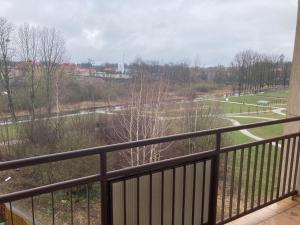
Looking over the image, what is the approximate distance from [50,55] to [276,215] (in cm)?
1082

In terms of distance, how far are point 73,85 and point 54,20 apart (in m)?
3.39

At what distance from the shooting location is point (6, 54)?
9359 mm

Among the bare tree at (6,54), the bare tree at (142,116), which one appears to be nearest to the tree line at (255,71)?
the bare tree at (142,116)

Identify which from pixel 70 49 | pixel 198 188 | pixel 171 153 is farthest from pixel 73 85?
pixel 198 188

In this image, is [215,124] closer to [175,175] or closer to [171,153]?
[171,153]

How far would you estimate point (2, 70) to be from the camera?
8.82m

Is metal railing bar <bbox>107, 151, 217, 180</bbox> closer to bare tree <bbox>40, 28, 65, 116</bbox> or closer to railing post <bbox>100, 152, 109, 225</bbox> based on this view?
railing post <bbox>100, 152, 109, 225</bbox>

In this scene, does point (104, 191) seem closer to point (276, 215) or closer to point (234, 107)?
point (276, 215)

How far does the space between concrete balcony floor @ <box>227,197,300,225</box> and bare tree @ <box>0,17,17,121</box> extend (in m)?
8.83

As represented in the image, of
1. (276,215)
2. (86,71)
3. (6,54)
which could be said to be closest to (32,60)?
(6,54)

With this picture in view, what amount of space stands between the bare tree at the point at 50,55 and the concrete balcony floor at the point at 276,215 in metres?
10.1

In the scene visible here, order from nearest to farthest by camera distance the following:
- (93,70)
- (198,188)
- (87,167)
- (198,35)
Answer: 1. (198,188)
2. (93,70)
3. (87,167)
4. (198,35)

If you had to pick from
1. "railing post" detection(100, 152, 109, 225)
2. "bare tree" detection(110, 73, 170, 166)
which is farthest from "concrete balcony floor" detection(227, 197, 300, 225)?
Answer: "bare tree" detection(110, 73, 170, 166)

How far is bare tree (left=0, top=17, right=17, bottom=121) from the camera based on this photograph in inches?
349
